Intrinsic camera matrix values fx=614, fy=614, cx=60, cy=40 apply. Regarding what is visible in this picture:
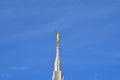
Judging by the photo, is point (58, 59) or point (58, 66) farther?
point (58, 59)

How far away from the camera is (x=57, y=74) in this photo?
511 feet

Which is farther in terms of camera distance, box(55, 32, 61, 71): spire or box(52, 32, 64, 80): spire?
box(55, 32, 61, 71): spire

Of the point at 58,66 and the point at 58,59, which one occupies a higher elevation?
the point at 58,59

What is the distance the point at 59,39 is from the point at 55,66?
23.4 ft

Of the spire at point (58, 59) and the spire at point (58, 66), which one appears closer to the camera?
the spire at point (58, 66)

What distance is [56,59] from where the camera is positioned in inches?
6216

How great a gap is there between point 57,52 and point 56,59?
6.75ft

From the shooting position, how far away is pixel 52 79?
15600 centimetres

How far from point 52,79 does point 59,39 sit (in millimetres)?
10622

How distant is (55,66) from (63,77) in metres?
3.52

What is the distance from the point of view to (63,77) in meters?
156

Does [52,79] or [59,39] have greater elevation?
[59,39]

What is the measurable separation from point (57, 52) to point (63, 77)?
6968 mm

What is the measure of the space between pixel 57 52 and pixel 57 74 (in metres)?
6.34
